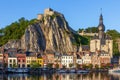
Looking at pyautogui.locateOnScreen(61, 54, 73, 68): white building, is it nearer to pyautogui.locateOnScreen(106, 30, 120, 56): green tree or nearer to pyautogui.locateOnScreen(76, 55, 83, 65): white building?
pyautogui.locateOnScreen(76, 55, 83, 65): white building

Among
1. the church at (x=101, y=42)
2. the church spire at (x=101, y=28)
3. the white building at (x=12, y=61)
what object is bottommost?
the white building at (x=12, y=61)

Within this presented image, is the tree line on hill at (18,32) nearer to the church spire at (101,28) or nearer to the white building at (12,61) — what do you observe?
the church spire at (101,28)

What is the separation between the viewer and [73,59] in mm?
134125

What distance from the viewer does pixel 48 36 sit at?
14288cm

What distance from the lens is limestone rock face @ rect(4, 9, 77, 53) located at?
136625mm

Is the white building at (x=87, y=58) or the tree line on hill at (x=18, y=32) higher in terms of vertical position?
the tree line on hill at (x=18, y=32)

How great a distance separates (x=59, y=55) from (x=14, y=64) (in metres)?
20.0

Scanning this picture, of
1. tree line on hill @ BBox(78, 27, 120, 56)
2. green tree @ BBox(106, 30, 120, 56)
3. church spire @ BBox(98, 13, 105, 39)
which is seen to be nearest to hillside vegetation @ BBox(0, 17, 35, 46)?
church spire @ BBox(98, 13, 105, 39)

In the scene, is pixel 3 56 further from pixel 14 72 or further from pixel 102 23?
pixel 102 23

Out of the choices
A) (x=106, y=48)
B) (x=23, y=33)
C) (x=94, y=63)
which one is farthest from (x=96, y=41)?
(x=23, y=33)

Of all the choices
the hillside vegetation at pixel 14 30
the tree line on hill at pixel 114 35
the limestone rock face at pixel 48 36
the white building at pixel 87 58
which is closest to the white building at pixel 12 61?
the limestone rock face at pixel 48 36

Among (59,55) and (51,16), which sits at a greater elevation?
(51,16)

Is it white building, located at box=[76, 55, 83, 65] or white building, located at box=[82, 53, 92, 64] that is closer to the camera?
white building, located at box=[76, 55, 83, 65]

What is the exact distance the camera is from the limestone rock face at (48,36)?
137m
